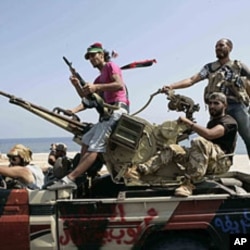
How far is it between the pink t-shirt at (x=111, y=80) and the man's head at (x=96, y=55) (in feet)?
0.38

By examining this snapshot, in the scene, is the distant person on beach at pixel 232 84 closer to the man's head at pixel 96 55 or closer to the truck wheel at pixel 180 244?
the man's head at pixel 96 55

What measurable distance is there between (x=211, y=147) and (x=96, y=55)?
1.76 metres

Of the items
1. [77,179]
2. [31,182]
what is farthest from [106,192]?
[31,182]

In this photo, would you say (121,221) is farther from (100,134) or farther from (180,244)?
(100,134)

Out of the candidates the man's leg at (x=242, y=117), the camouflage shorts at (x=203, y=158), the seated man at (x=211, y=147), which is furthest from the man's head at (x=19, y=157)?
the man's leg at (x=242, y=117)

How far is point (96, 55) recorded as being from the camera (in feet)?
20.4

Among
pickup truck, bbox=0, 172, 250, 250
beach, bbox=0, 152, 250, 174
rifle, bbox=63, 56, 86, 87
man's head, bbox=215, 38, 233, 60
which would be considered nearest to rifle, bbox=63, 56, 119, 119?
rifle, bbox=63, 56, 86, 87

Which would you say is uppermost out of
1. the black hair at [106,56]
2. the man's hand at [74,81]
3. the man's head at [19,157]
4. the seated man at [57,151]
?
the black hair at [106,56]

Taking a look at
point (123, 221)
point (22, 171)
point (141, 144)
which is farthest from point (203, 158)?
point (22, 171)

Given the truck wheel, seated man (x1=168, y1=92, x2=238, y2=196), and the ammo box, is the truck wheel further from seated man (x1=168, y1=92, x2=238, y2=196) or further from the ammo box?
the ammo box

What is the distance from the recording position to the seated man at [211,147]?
550cm

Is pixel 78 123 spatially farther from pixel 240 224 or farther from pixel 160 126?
pixel 240 224

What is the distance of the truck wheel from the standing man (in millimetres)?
1053

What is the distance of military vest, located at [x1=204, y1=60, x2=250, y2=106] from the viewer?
253 inches
